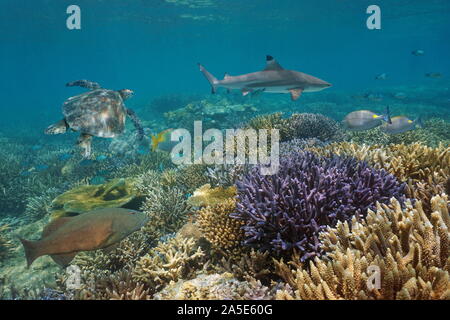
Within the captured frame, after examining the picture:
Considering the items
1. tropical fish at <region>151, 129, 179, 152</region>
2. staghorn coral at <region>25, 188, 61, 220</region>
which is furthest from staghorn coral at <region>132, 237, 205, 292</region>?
staghorn coral at <region>25, 188, 61, 220</region>

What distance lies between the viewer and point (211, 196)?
16.9 feet

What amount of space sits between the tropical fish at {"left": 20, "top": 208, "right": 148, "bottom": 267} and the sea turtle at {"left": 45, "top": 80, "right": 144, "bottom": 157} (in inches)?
86.2

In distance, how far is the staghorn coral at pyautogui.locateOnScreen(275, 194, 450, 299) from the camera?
76.5 inches

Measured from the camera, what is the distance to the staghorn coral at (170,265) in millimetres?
3799

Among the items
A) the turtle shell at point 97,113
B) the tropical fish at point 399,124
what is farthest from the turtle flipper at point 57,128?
the tropical fish at point 399,124

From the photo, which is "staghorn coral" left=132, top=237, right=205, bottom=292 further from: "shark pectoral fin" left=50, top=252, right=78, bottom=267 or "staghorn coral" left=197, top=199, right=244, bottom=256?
"shark pectoral fin" left=50, top=252, right=78, bottom=267

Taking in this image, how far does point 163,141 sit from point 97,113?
352 cm

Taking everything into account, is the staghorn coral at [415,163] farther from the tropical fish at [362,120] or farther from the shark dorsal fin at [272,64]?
the shark dorsal fin at [272,64]

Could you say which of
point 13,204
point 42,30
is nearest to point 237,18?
point 42,30

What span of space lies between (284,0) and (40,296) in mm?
43942

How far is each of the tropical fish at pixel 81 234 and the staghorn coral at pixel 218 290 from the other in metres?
1.02

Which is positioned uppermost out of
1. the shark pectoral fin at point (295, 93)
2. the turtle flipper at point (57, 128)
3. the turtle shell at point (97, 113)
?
the shark pectoral fin at point (295, 93)

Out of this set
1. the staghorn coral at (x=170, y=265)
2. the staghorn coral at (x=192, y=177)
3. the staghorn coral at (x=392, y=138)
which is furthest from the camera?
the staghorn coral at (x=392, y=138)
